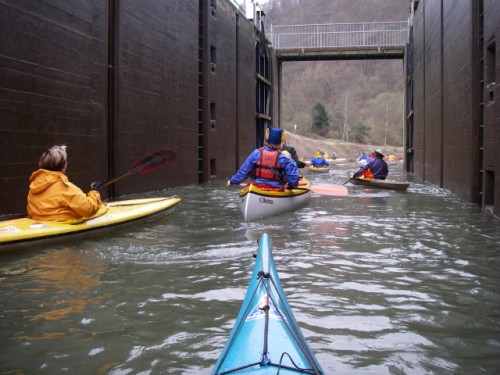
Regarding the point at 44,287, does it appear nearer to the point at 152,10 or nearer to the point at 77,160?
the point at 77,160

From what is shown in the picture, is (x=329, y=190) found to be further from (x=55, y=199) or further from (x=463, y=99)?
(x=55, y=199)

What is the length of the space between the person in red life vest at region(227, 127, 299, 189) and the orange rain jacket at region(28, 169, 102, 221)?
112 inches

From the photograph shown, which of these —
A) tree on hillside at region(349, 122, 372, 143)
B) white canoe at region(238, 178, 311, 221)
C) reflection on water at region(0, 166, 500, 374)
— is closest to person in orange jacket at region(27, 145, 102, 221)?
reflection on water at region(0, 166, 500, 374)

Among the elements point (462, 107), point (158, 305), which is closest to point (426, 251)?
point (158, 305)

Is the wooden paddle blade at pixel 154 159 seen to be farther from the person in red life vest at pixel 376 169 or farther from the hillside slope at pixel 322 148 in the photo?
the hillside slope at pixel 322 148

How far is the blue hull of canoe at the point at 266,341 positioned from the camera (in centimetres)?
236

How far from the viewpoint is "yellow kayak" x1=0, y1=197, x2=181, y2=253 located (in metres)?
6.04

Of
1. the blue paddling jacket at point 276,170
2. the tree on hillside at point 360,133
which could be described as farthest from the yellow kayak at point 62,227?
the tree on hillside at point 360,133

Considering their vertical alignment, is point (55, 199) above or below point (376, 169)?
below

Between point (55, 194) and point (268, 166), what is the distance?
149 inches

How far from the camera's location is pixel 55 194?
6.60 meters

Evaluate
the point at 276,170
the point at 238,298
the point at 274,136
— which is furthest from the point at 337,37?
the point at 238,298

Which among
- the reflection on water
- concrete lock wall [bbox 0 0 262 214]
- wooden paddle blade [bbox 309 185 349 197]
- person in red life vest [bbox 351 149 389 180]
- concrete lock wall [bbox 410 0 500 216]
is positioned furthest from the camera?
person in red life vest [bbox 351 149 389 180]

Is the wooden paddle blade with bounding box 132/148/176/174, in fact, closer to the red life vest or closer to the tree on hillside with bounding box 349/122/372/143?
the red life vest
